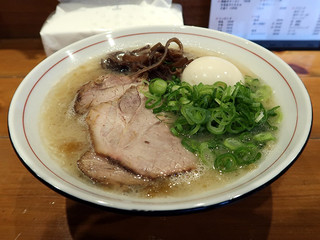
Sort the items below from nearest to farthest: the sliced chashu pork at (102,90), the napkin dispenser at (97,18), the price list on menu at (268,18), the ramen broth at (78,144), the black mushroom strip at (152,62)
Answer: the ramen broth at (78,144)
the sliced chashu pork at (102,90)
the black mushroom strip at (152,62)
the napkin dispenser at (97,18)
the price list on menu at (268,18)

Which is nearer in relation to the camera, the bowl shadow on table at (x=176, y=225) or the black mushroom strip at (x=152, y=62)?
the bowl shadow on table at (x=176, y=225)

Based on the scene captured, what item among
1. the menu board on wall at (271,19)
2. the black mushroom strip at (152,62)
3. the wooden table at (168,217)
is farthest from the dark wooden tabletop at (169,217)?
the menu board on wall at (271,19)

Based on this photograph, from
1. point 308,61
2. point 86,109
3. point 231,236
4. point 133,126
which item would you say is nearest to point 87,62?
point 86,109

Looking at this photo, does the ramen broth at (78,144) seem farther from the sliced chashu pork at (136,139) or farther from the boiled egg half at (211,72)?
the boiled egg half at (211,72)

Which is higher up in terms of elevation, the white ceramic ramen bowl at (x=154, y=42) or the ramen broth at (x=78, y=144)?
the white ceramic ramen bowl at (x=154, y=42)

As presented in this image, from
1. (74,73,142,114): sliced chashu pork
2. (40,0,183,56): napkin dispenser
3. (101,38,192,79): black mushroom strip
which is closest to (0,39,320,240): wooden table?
(74,73,142,114): sliced chashu pork

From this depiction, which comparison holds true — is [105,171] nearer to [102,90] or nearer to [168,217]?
[168,217]

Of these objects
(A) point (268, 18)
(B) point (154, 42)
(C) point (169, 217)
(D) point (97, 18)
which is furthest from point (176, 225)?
(A) point (268, 18)
